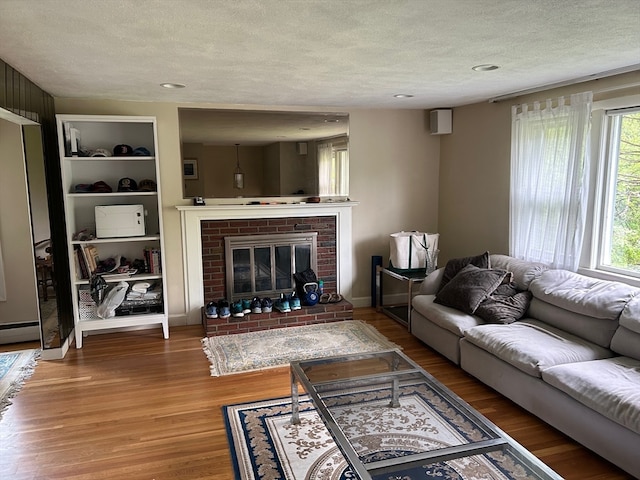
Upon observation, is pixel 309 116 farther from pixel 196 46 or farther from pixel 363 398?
pixel 363 398

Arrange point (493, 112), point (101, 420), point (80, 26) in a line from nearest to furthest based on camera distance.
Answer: point (80, 26) < point (101, 420) < point (493, 112)

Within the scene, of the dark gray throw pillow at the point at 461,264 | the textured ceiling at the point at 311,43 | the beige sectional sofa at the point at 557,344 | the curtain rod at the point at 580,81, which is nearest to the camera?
the textured ceiling at the point at 311,43

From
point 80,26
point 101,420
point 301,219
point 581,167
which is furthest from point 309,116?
point 101,420

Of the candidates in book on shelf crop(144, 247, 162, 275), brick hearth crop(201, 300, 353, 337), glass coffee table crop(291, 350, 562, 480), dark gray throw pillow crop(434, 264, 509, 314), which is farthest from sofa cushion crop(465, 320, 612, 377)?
book on shelf crop(144, 247, 162, 275)

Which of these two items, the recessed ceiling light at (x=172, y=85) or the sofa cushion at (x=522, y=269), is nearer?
Answer: the recessed ceiling light at (x=172, y=85)

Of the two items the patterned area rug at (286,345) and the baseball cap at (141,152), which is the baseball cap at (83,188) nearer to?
the baseball cap at (141,152)

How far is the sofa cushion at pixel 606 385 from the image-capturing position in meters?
2.24

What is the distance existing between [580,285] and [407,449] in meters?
2.00

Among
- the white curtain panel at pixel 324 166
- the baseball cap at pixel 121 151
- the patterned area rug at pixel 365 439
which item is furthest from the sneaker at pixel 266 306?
the baseball cap at pixel 121 151

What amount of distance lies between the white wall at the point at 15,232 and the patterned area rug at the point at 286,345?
178cm

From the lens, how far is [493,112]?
447cm

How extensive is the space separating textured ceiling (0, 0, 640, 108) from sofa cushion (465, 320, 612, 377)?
1773mm

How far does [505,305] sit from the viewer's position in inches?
141

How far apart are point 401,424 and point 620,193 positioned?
2424 mm
